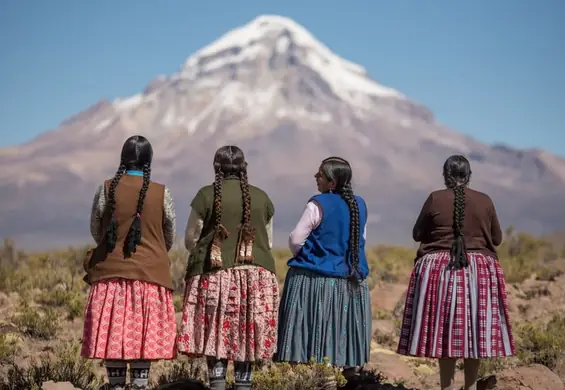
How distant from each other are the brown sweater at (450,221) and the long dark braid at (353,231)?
50cm

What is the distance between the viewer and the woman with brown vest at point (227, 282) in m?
6.97

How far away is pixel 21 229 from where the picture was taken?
12544cm

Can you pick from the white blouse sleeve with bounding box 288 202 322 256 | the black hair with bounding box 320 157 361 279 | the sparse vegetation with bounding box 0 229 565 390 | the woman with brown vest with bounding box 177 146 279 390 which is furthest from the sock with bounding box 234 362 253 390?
the black hair with bounding box 320 157 361 279

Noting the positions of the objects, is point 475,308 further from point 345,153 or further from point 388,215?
point 345,153

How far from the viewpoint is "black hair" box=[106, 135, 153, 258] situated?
267 inches

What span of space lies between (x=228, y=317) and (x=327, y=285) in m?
0.81

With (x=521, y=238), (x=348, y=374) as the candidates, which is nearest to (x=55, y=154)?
(x=521, y=238)

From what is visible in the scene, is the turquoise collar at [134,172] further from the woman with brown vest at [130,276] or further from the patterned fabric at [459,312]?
the patterned fabric at [459,312]

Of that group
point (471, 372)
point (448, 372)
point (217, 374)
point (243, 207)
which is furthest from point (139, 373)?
point (471, 372)

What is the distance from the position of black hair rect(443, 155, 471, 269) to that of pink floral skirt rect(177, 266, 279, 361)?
1.45 m

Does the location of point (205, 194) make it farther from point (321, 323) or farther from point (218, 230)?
point (321, 323)

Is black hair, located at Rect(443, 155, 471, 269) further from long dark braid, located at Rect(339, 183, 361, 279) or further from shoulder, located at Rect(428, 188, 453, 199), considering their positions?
long dark braid, located at Rect(339, 183, 361, 279)

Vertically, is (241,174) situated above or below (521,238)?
below

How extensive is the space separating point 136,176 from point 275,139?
576 ft
